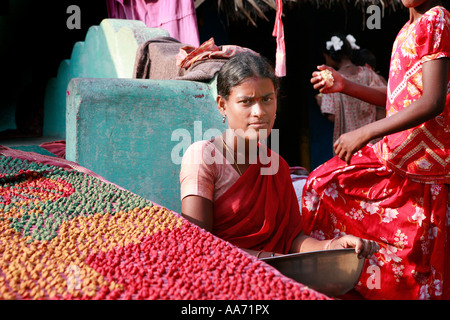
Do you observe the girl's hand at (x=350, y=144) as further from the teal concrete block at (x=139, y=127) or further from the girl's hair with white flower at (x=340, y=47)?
the girl's hair with white flower at (x=340, y=47)

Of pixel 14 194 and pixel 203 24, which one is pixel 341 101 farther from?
pixel 14 194

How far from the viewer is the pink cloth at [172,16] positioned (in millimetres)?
5117

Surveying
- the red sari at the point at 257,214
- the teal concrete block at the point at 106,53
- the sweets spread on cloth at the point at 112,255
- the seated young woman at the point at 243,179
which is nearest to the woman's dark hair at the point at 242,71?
the seated young woman at the point at 243,179

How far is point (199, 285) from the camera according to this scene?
3.77ft

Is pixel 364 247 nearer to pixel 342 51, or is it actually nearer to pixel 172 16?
pixel 342 51

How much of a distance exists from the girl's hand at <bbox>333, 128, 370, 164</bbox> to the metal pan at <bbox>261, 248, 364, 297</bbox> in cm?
58

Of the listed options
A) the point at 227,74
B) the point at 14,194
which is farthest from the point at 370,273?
the point at 14,194

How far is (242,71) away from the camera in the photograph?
6.89 feet

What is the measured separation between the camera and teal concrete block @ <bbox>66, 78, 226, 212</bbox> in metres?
2.70

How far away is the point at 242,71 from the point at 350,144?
1.95 feet

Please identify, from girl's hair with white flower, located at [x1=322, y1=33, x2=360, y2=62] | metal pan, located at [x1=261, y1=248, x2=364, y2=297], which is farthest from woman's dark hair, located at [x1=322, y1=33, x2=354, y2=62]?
metal pan, located at [x1=261, y1=248, x2=364, y2=297]

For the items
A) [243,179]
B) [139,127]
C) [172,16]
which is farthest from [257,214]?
[172,16]

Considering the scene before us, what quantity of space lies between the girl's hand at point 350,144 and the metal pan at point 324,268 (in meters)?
0.58
